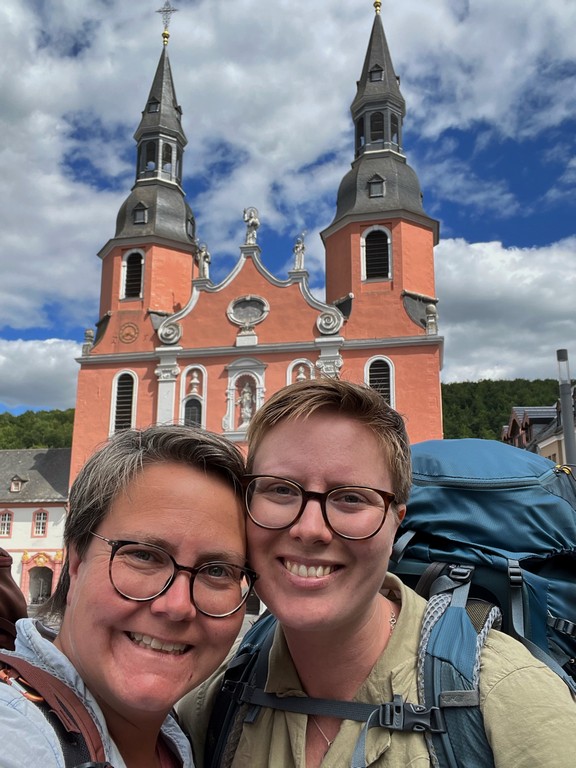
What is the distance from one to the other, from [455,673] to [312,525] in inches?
17.9

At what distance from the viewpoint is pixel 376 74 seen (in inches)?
1091

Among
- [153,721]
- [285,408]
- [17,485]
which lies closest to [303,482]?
[285,408]

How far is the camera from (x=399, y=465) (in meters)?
1.79

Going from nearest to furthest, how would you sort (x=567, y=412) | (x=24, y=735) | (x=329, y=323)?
(x=24, y=735), (x=567, y=412), (x=329, y=323)

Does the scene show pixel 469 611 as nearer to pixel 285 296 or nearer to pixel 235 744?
pixel 235 744

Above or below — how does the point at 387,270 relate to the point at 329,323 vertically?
above

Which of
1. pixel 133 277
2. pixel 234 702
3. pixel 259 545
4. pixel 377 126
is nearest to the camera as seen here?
pixel 259 545

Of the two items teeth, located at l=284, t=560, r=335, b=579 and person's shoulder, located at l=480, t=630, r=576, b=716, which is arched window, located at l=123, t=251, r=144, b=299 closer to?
teeth, located at l=284, t=560, r=335, b=579

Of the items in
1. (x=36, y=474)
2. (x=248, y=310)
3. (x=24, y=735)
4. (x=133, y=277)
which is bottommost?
(x=24, y=735)

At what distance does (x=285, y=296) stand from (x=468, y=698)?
22323mm

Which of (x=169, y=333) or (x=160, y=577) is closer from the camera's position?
(x=160, y=577)

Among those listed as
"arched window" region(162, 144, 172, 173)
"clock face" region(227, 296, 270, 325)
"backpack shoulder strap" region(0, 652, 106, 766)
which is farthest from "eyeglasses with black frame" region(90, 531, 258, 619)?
"arched window" region(162, 144, 172, 173)

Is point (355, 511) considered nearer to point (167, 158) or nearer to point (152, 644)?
point (152, 644)

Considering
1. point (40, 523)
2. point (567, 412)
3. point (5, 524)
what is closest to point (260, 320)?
point (40, 523)
